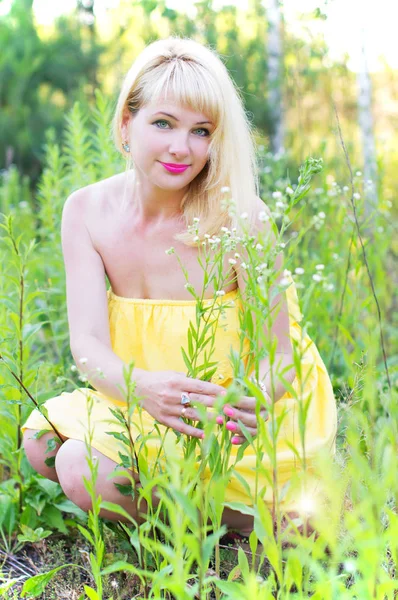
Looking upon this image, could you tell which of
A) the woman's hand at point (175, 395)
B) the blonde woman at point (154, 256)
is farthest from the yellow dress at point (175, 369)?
the woman's hand at point (175, 395)

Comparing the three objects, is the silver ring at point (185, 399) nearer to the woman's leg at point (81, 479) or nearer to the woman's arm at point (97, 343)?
the woman's arm at point (97, 343)

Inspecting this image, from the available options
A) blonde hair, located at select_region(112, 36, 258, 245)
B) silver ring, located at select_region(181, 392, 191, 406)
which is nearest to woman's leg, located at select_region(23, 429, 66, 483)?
silver ring, located at select_region(181, 392, 191, 406)

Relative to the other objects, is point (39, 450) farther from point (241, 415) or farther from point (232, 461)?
point (241, 415)

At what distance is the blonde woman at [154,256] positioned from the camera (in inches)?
70.7

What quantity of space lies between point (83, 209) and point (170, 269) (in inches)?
11.8

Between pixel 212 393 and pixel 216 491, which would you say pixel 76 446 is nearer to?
pixel 212 393

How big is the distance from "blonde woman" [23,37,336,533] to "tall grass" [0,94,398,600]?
58mm

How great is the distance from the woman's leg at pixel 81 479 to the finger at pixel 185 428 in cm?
21

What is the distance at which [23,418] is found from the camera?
1948 mm

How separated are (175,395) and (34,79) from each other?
516 centimetres

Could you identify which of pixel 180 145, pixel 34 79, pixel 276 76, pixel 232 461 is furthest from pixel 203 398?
pixel 34 79

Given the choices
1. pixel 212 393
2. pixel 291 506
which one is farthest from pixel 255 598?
pixel 291 506

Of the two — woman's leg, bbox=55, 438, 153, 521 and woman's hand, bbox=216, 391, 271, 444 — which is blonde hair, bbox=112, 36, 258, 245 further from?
woman's leg, bbox=55, 438, 153, 521

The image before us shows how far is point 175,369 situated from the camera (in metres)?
1.95
